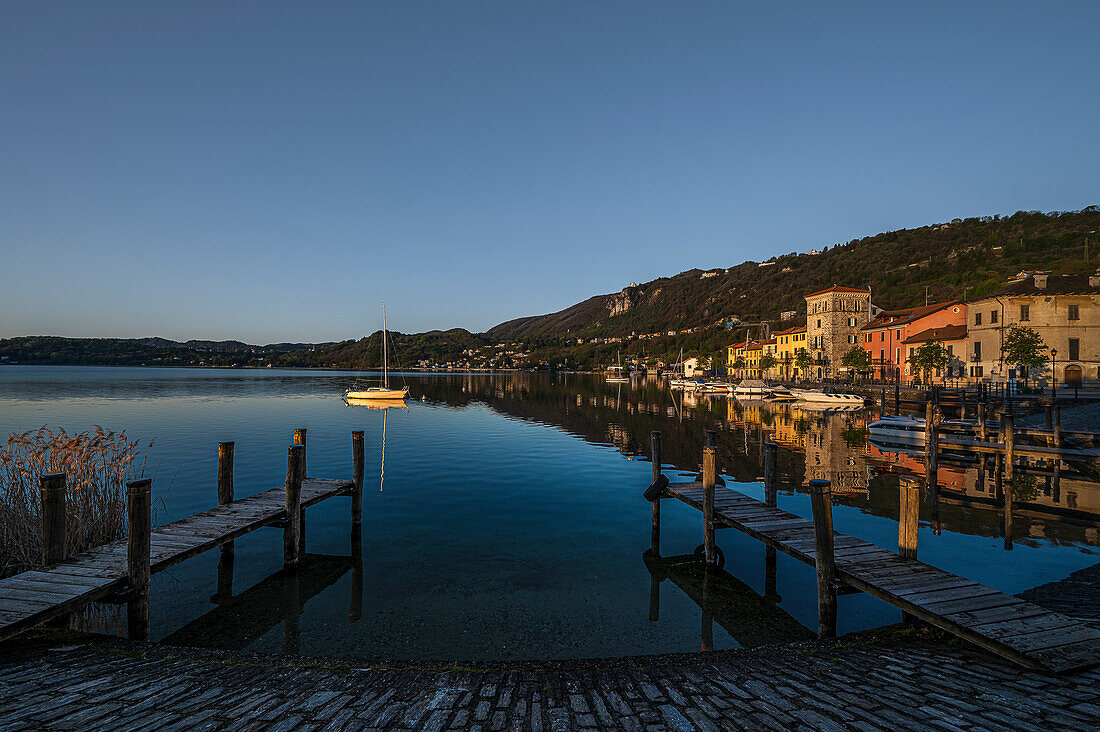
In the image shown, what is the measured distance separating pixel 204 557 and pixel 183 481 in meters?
10.6

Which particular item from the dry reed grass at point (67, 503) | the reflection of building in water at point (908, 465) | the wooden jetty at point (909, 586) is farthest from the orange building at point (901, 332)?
the dry reed grass at point (67, 503)

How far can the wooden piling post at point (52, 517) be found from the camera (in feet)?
28.5

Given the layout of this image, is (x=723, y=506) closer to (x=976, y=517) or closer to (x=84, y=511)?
(x=976, y=517)

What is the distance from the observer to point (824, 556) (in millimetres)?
8828

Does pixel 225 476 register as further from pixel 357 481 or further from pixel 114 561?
pixel 114 561

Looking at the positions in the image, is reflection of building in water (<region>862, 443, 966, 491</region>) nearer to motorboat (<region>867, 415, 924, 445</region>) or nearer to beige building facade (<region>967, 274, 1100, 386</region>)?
motorboat (<region>867, 415, 924, 445</region>)

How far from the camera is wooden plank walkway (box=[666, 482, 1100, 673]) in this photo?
19.8 feet

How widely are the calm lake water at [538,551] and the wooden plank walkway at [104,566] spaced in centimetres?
161

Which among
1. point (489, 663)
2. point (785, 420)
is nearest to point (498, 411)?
point (785, 420)

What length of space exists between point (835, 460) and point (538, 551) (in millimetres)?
22272

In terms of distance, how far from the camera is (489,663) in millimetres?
7125

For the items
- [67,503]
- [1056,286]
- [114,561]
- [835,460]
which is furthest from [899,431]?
[67,503]

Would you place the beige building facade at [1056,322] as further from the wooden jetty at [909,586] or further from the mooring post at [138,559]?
the mooring post at [138,559]

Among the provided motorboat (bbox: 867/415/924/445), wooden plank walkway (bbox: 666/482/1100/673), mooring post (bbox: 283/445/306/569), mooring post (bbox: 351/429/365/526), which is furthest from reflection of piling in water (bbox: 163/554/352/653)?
motorboat (bbox: 867/415/924/445)
